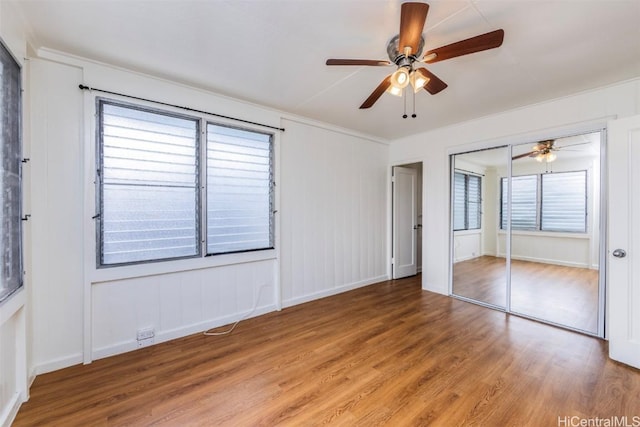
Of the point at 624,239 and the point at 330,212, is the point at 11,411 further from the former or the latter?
the point at 624,239

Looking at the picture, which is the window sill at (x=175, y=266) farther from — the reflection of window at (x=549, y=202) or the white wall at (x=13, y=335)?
the reflection of window at (x=549, y=202)

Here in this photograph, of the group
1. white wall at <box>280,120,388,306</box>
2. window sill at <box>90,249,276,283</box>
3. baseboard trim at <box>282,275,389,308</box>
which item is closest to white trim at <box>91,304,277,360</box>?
Result: baseboard trim at <box>282,275,389,308</box>

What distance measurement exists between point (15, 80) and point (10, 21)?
13.8 inches

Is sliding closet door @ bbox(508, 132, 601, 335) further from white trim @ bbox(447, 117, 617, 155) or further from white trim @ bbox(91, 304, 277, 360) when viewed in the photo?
white trim @ bbox(91, 304, 277, 360)

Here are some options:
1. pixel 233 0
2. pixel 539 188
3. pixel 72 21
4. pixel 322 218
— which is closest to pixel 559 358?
pixel 539 188

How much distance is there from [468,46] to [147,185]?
9.27 ft

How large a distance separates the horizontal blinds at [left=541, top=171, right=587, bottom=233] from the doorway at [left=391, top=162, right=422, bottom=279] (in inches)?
81.6

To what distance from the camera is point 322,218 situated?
3910mm

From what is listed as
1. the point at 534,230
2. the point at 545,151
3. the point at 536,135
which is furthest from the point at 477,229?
the point at 536,135

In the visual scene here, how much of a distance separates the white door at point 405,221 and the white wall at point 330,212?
221 mm

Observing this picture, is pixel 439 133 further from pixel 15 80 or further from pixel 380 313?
pixel 15 80

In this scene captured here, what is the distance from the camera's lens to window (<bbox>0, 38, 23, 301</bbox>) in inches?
62.9

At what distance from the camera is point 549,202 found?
3.22m

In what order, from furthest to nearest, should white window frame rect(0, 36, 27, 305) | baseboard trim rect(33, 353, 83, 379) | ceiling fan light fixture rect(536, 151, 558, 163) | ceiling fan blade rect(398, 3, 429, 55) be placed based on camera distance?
ceiling fan light fixture rect(536, 151, 558, 163) → baseboard trim rect(33, 353, 83, 379) → white window frame rect(0, 36, 27, 305) → ceiling fan blade rect(398, 3, 429, 55)
